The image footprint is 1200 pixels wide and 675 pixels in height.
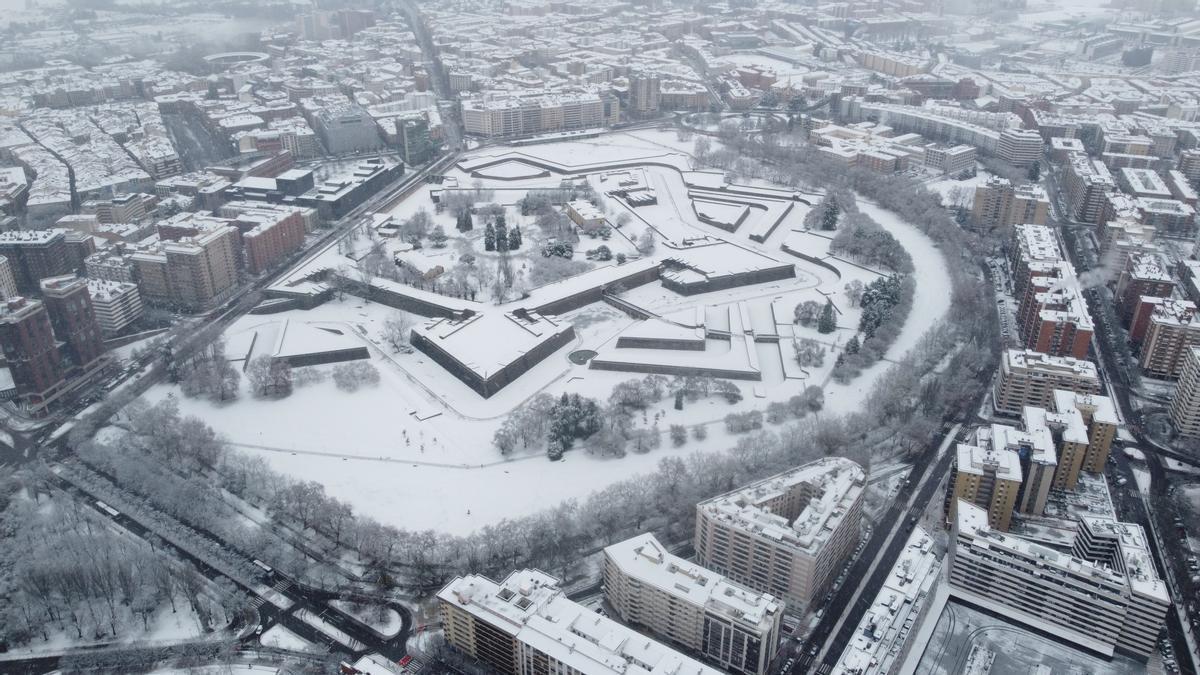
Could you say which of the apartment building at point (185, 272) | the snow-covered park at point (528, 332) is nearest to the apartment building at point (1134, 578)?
the snow-covered park at point (528, 332)

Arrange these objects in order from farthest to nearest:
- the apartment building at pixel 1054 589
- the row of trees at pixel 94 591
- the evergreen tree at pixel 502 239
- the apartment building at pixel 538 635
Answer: the evergreen tree at pixel 502 239 < the row of trees at pixel 94 591 < the apartment building at pixel 1054 589 < the apartment building at pixel 538 635

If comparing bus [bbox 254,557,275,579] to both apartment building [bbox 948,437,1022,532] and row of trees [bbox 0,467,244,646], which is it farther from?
apartment building [bbox 948,437,1022,532]

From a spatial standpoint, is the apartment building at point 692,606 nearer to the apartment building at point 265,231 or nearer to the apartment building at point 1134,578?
the apartment building at point 1134,578

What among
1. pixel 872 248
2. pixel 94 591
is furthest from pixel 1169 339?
pixel 94 591

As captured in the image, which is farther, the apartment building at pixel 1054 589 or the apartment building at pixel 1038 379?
the apartment building at pixel 1038 379

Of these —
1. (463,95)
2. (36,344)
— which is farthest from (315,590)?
(463,95)

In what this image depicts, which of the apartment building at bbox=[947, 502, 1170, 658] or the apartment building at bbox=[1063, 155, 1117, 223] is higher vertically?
the apartment building at bbox=[1063, 155, 1117, 223]

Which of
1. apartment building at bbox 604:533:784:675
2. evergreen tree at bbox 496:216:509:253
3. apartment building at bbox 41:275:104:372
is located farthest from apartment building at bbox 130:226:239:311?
apartment building at bbox 604:533:784:675
